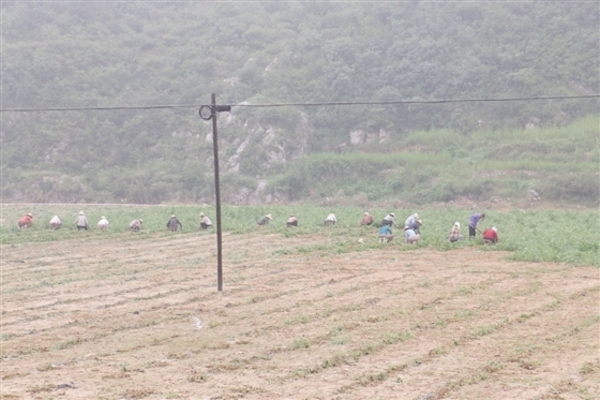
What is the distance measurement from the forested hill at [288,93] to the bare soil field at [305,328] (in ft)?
74.6

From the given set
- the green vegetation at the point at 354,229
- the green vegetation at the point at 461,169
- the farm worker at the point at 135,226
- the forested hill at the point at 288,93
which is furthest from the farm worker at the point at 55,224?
the forested hill at the point at 288,93

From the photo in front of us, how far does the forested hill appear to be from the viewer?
4716 cm

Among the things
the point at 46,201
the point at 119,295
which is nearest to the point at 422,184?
the point at 46,201

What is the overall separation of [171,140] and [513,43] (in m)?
20.9

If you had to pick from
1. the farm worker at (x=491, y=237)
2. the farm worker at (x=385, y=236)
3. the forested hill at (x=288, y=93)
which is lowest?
the farm worker at (x=385, y=236)

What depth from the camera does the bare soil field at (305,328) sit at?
9906 millimetres

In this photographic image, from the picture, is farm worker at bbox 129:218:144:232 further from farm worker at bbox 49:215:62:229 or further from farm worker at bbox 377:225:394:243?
farm worker at bbox 377:225:394:243

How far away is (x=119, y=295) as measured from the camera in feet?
55.2

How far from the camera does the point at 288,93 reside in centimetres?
5481

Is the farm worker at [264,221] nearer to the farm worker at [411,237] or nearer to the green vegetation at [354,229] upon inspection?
the green vegetation at [354,229]

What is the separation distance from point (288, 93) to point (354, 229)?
1148 inches

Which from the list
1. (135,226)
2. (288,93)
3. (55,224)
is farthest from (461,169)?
(55,224)

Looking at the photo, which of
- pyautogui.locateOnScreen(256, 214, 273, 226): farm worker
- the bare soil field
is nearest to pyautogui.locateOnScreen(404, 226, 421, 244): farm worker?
the bare soil field

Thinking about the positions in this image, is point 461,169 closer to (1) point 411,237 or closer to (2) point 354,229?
(2) point 354,229
